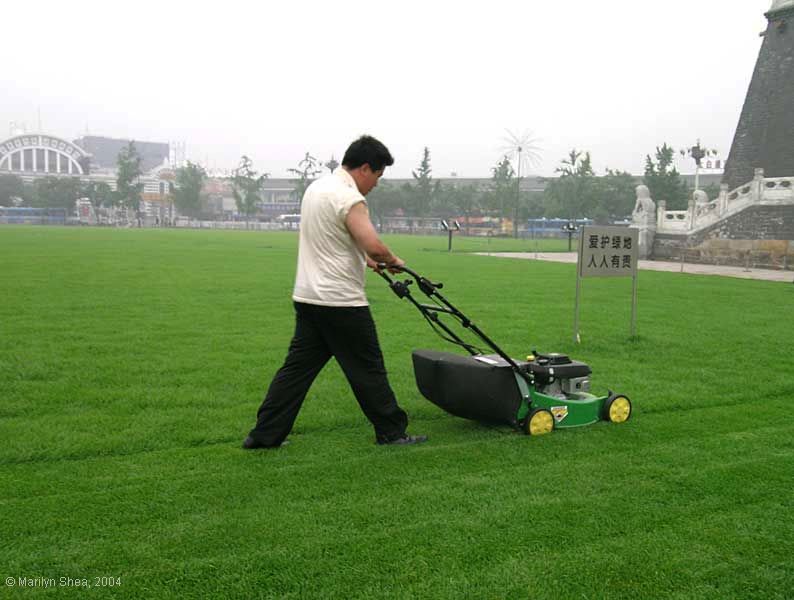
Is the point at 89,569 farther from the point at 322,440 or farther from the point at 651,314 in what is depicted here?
the point at 651,314

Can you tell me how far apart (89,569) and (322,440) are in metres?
1.80

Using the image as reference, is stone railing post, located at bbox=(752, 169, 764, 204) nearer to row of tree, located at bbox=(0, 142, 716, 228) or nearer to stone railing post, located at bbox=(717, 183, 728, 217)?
stone railing post, located at bbox=(717, 183, 728, 217)

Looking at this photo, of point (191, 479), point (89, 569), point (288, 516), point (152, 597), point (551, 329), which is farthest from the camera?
point (551, 329)

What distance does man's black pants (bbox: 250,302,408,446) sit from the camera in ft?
13.3

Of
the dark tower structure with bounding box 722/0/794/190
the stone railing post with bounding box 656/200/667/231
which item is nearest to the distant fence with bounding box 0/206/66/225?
the stone railing post with bounding box 656/200/667/231

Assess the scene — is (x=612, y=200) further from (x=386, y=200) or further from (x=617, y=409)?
(x=617, y=409)

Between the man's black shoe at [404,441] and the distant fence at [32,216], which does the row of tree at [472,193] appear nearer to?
the distant fence at [32,216]

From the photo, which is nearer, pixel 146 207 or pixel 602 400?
pixel 602 400

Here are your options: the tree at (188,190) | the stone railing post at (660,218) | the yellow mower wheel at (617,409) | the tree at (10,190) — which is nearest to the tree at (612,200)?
the stone railing post at (660,218)

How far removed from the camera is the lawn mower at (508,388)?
4.39 m

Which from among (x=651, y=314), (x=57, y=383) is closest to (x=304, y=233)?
(x=57, y=383)

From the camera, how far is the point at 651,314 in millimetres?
10438

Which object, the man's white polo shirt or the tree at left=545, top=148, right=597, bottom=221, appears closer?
the man's white polo shirt

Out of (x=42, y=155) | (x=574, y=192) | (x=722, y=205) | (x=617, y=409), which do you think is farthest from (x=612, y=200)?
(x=42, y=155)
